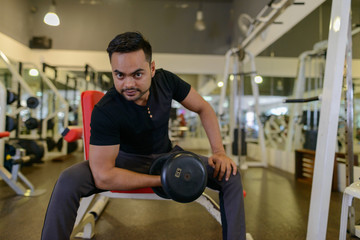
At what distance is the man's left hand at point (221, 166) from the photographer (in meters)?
1.00

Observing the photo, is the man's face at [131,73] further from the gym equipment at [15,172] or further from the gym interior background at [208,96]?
the gym equipment at [15,172]

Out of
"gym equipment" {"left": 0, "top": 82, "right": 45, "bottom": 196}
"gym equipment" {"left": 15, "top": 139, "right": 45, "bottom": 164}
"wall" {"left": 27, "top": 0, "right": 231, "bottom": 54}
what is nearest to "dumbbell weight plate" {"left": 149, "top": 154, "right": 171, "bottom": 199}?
"gym equipment" {"left": 0, "top": 82, "right": 45, "bottom": 196}

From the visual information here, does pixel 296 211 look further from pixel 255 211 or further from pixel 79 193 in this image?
pixel 79 193

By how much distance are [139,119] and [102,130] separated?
0.55 ft

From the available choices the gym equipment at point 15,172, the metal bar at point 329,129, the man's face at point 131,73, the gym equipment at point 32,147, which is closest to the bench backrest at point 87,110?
the man's face at point 131,73

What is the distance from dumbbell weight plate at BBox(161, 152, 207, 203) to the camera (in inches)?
32.8

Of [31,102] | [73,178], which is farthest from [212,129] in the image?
[31,102]

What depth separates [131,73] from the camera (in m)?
0.98

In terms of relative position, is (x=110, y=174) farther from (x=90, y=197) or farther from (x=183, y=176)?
(x=90, y=197)

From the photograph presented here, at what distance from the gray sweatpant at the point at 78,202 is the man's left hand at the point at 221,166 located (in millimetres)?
25

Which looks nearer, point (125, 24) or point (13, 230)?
point (13, 230)

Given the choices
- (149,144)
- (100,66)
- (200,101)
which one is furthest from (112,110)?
(100,66)

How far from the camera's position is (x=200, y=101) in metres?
1.26

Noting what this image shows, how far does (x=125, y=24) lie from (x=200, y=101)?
5088 mm
